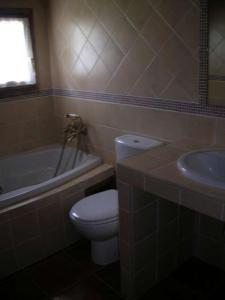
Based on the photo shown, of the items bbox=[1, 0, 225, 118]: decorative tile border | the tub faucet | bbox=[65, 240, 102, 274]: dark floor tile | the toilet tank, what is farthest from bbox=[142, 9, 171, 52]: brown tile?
bbox=[65, 240, 102, 274]: dark floor tile

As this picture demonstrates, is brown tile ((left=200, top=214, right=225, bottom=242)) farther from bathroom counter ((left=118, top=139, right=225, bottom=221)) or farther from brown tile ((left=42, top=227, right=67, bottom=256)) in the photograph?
brown tile ((left=42, top=227, right=67, bottom=256))

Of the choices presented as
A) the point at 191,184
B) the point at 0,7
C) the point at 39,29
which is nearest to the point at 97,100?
the point at 39,29

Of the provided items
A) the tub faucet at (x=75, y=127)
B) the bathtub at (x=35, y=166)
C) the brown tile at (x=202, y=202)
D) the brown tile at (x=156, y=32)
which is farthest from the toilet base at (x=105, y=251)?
the brown tile at (x=156, y=32)

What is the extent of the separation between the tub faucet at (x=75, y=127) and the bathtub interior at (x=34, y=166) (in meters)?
0.17

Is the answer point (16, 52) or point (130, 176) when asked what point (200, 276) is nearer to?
point (130, 176)

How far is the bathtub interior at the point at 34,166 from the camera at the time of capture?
307 cm

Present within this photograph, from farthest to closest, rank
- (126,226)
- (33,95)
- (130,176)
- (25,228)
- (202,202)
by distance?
(33,95) < (25,228) < (126,226) < (130,176) < (202,202)

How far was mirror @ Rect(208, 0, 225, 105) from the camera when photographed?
191 centimetres

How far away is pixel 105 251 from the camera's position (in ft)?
7.75

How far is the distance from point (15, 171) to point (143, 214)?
1.63 meters

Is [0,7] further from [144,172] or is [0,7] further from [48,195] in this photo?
[144,172]

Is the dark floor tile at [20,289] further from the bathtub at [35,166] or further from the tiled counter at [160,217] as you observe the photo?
the bathtub at [35,166]

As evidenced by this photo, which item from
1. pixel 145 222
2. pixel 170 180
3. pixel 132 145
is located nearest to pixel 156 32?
pixel 132 145

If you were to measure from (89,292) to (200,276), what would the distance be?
0.75m
